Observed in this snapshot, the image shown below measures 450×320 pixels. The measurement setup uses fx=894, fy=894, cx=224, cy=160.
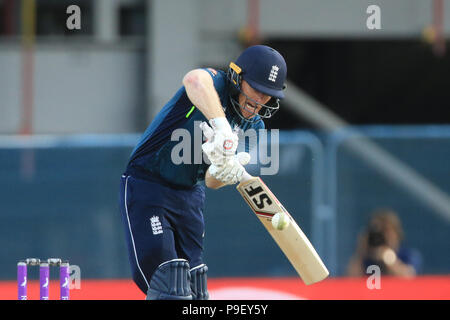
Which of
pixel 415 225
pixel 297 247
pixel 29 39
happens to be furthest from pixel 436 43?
pixel 297 247

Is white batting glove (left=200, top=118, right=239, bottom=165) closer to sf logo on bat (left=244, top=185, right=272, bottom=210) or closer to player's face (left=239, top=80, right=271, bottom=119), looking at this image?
player's face (left=239, top=80, right=271, bottom=119)

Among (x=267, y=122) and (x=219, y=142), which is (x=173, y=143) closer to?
(x=219, y=142)

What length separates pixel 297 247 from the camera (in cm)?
453

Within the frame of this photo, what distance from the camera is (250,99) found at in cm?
429

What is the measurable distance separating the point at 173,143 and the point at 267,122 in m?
7.20

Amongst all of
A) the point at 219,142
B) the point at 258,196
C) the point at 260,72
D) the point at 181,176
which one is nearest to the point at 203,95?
the point at 219,142

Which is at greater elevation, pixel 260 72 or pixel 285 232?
pixel 260 72

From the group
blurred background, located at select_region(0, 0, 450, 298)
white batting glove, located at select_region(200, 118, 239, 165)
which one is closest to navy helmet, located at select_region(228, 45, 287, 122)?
white batting glove, located at select_region(200, 118, 239, 165)

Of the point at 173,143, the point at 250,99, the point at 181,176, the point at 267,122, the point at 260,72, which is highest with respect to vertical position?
the point at 260,72

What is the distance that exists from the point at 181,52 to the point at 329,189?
2.56m

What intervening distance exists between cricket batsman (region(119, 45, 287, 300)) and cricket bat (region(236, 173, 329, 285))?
8.0 inches

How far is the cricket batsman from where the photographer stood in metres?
4.18

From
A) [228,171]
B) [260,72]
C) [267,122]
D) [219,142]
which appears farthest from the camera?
[267,122]

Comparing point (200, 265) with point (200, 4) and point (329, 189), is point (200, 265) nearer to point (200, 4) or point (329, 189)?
point (329, 189)
